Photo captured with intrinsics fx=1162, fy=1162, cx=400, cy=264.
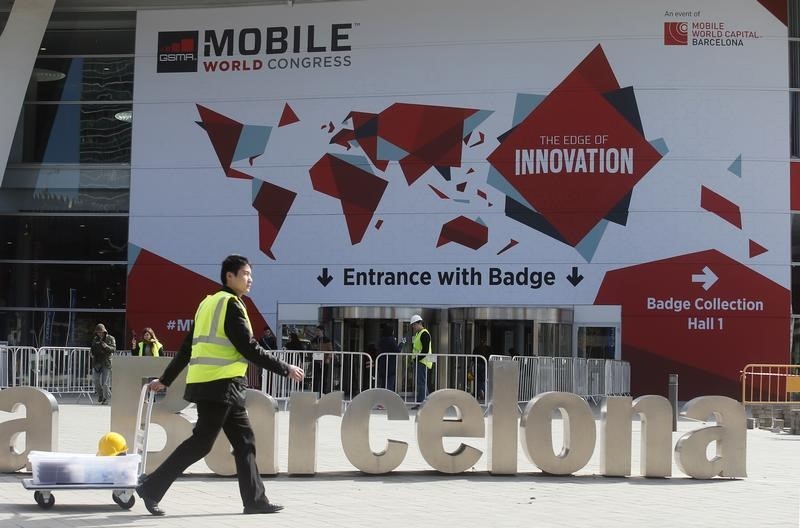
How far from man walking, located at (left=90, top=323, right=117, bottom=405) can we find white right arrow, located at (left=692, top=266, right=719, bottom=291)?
13.5m

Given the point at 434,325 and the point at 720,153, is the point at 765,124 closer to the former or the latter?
the point at 720,153

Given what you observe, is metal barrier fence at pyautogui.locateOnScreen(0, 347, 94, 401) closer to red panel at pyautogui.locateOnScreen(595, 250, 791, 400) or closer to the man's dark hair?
red panel at pyautogui.locateOnScreen(595, 250, 791, 400)

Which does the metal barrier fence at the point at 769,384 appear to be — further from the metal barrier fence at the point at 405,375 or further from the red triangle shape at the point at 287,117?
the red triangle shape at the point at 287,117

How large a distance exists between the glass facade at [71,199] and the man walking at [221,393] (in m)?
23.0

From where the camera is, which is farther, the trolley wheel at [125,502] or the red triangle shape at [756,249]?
the red triangle shape at [756,249]

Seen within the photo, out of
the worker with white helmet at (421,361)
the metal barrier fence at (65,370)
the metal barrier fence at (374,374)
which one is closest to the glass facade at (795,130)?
the metal barrier fence at (374,374)

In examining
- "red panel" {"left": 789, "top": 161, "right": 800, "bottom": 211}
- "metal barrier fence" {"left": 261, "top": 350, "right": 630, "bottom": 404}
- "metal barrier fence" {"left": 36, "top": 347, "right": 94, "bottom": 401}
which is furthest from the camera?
"red panel" {"left": 789, "top": 161, "right": 800, "bottom": 211}

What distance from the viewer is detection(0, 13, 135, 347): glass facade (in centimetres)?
3056

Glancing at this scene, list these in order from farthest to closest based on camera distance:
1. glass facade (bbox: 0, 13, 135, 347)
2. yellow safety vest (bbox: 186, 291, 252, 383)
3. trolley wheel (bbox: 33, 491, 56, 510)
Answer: glass facade (bbox: 0, 13, 135, 347) < trolley wheel (bbox: 33, 491, 56, 510) < yellow safety vest (bbox: 186, 291, 252, 383)

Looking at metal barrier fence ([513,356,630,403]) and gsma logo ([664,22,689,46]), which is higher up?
gsma logo ([664,22,689,46])

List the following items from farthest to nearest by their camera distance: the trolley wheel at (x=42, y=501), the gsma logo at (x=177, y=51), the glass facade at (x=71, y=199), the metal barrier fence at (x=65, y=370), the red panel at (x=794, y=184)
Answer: the glass facade at (x=71, y=199)
the gsma logo at (x=177, y=51)
the red panel at (x=794, y=184)
the metal barrier fence at (x=65, y=370)
the trolley wheel at (x=42, y=501)

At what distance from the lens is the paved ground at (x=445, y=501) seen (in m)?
7.92

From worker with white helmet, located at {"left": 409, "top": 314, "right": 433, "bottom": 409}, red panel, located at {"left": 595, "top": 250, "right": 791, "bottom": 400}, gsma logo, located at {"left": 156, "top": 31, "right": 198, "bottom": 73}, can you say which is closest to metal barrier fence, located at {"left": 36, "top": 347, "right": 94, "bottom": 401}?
worker with white helmet, located at {"left": 409, "top": 314, "right": 433, "bottom": 409}

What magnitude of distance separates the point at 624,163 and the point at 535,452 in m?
18.0
